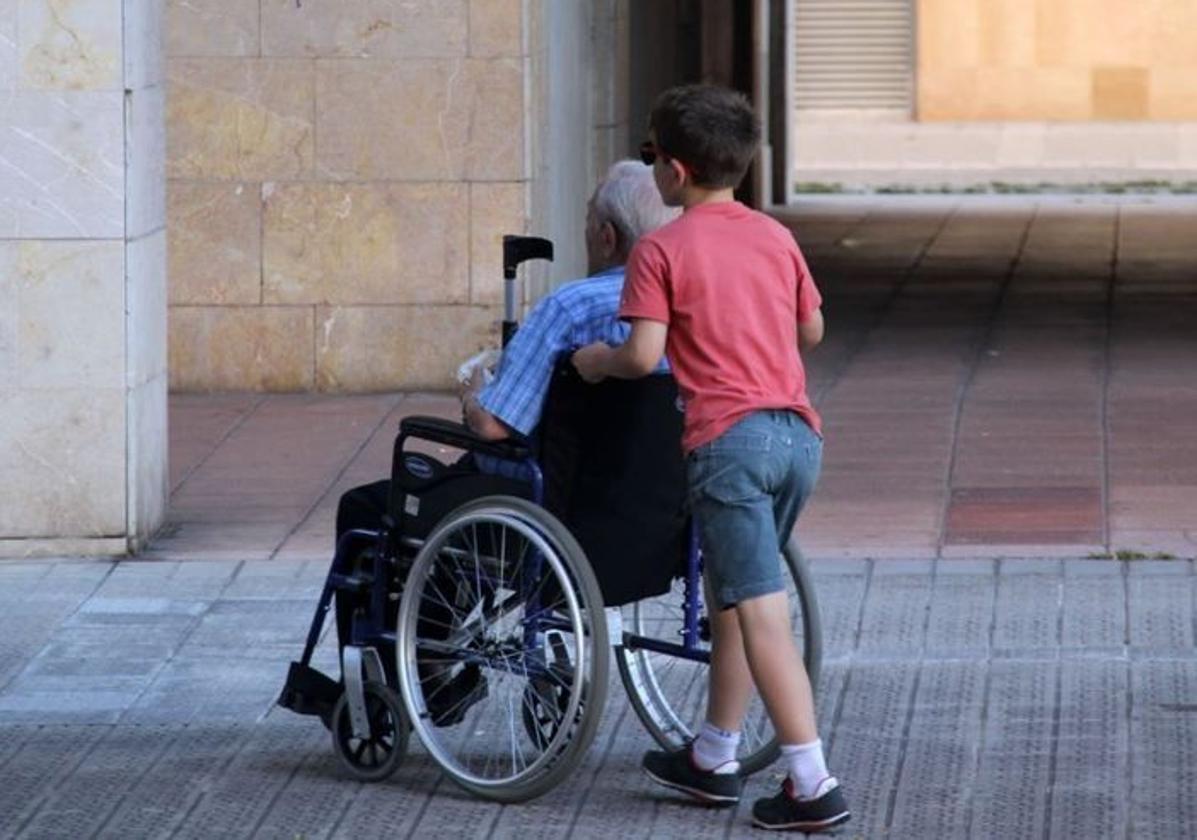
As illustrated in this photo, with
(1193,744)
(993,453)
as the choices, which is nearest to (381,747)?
(1193,744)

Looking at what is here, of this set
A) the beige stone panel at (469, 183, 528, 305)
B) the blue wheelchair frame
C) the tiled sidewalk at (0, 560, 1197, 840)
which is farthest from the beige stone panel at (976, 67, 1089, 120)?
the blue wheelchair frame

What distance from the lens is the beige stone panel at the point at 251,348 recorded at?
1231 cm

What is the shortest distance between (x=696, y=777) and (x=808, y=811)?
318 mm

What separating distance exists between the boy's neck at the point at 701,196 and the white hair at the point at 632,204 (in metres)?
0.13

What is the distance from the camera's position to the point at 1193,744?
6637 millimetres

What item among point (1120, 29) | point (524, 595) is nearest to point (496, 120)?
A: point (524, 595)

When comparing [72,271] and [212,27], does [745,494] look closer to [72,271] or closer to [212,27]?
[72,271]

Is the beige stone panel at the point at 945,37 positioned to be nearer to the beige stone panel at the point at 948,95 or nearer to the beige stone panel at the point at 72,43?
the beige stone panel at the point at 948,95

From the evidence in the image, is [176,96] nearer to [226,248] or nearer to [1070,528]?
[226,248]

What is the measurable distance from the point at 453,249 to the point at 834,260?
6.67 m

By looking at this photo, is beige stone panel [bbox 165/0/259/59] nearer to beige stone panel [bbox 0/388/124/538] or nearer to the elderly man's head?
beige stone panel [bbox 0/388/124/538]

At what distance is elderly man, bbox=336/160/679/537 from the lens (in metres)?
6.17

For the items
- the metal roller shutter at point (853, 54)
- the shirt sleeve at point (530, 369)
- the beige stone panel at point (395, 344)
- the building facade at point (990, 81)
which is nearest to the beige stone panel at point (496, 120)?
the beige stone panel at point (395, 344)

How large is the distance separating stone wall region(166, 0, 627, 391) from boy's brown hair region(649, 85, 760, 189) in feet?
19.9
